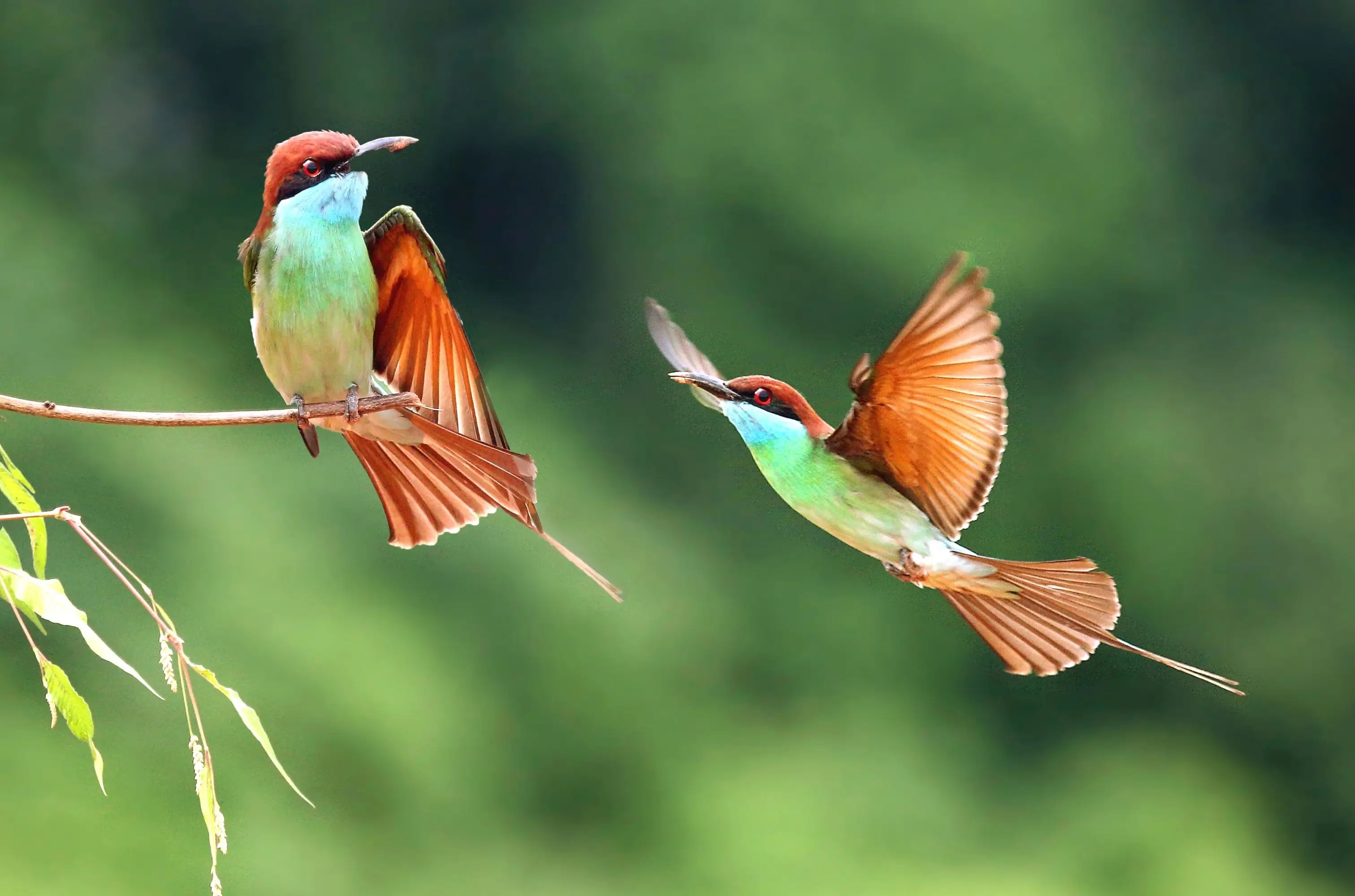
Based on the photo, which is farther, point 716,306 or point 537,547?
point 716,306

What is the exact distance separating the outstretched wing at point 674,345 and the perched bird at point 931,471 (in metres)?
0.01

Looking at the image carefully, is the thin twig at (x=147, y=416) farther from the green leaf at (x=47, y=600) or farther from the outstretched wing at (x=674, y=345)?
the outstretched wing at (x=674, y=345)

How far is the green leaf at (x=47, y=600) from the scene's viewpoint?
59 cm

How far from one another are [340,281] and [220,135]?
13.5 ft

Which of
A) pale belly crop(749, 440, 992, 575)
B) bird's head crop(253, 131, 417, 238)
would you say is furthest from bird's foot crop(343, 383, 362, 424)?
pale belly crop(749, 440, 992, 575)

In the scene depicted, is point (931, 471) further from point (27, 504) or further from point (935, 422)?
point (27, 504)

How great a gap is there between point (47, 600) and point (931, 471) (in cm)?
51

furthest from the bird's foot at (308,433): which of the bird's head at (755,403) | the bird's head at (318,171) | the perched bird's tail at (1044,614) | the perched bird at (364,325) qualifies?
the perched bird's tail at (1044,614)

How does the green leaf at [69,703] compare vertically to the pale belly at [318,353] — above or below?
below

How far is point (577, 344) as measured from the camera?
4828mm

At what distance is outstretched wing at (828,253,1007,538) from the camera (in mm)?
878

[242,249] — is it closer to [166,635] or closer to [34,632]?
[166,635]

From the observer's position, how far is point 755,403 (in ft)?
2.78

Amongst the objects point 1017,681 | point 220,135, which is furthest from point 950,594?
point 220,135
